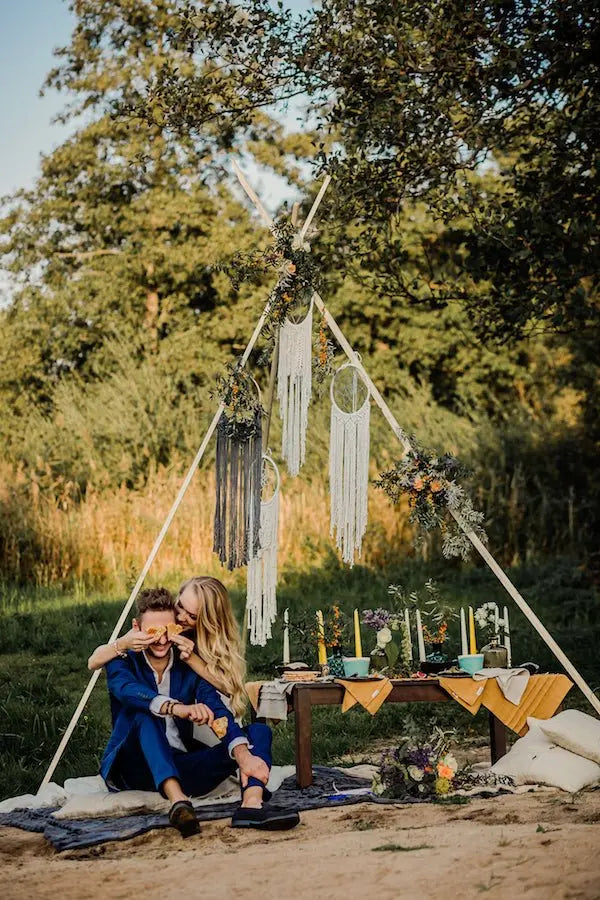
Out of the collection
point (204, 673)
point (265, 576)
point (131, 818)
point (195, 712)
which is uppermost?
point (265, 576)

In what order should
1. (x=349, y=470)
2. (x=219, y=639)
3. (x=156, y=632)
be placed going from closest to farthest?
1. (x=156, y=632)
2. (x=219, y=639)
3. (x=349, y=470)

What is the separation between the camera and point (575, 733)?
197 inches

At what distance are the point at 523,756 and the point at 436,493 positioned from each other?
48.0 inches

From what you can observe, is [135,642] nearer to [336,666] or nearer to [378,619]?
[336,666]

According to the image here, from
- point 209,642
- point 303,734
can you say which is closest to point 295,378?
point 209,642

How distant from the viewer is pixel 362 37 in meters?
6.80

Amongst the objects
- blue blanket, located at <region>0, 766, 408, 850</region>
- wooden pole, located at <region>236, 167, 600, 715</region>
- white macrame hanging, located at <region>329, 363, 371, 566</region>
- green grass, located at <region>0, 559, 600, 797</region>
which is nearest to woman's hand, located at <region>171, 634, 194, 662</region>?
blue blanket, located at <region>0, 766, 408, 850</region>

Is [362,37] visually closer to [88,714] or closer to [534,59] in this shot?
[534,59]

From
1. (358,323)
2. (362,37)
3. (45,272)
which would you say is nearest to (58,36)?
(45,272)

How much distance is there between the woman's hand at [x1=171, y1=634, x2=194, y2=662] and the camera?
Result: 477 centimetres

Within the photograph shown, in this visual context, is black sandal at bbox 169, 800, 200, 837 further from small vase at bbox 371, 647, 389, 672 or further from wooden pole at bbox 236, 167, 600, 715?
wooden pole at bbox 236, 167, 600, 715

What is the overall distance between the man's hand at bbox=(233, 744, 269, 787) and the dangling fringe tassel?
1228mm

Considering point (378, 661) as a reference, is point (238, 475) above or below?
above

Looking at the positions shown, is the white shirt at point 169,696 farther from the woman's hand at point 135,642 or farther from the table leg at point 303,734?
the table leg at point 303,734
